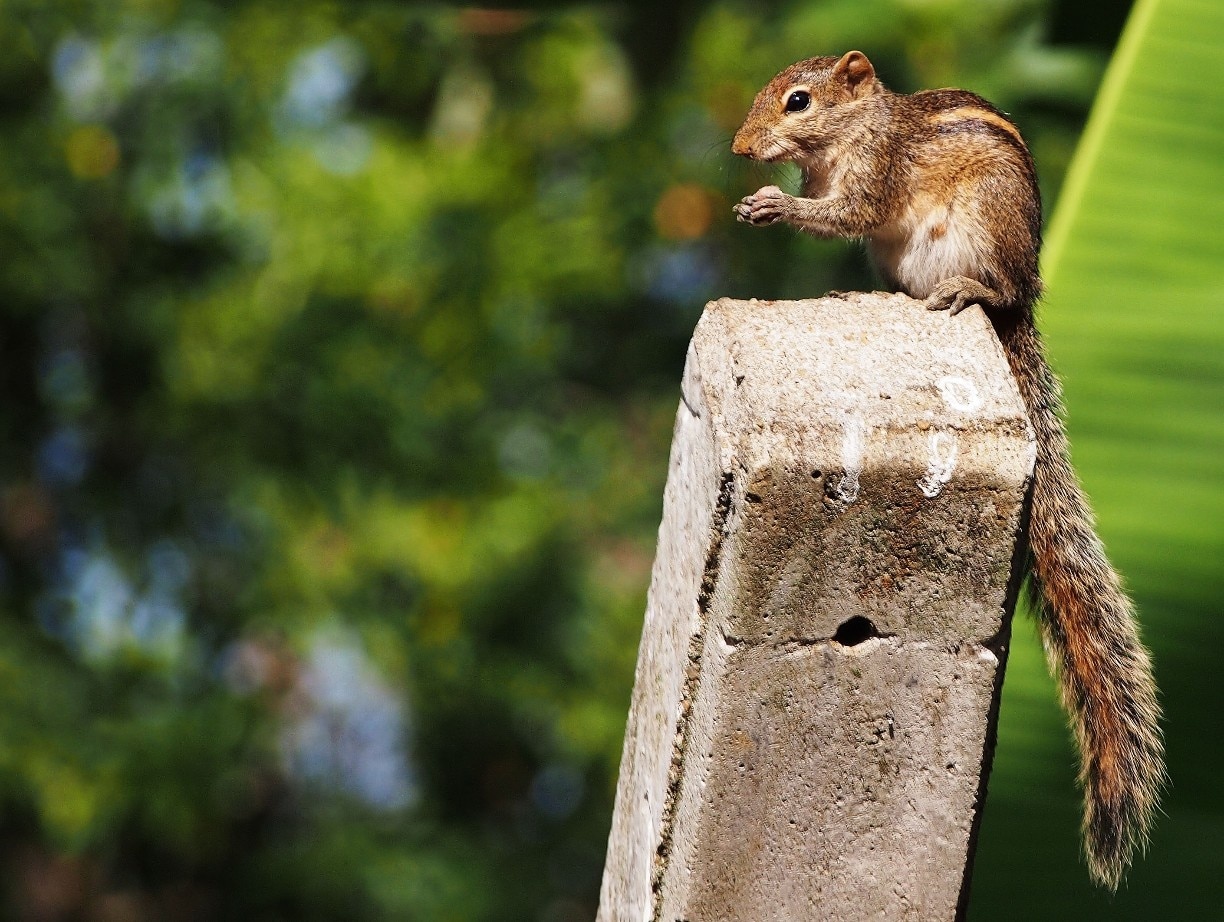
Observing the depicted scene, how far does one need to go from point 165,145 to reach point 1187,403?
14.2 ft

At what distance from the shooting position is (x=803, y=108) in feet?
7.26

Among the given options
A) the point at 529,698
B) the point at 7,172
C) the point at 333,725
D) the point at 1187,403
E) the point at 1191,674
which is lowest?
the point at 333,725

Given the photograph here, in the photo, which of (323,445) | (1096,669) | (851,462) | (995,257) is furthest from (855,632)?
(323,445)

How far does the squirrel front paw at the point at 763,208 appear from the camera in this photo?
179 cm

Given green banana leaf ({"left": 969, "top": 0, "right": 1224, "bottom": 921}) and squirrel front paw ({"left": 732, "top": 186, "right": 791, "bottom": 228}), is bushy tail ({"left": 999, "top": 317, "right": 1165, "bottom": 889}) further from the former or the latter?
squirrel front paw ({"left": 732, "top": 186, "right": 791, "bottom": 228})

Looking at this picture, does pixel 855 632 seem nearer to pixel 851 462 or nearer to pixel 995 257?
pixel 851 462

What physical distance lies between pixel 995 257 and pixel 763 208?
12.4 inches

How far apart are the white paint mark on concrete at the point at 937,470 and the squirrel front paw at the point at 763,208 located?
0.59 m

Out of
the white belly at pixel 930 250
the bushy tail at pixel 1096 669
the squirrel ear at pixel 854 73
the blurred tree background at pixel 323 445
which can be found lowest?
the blurred tree background at pixel 323 445

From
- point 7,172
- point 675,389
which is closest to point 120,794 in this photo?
point 7,172

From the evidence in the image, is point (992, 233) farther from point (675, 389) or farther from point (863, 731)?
point (675, 389)

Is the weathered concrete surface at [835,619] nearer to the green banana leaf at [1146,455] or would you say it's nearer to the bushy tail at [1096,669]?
the bushy tail at [1096,669]

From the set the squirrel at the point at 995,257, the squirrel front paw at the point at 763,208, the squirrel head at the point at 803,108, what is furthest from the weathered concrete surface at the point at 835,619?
the squirrel head at the point at 803,108

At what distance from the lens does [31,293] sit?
5.49 metres
